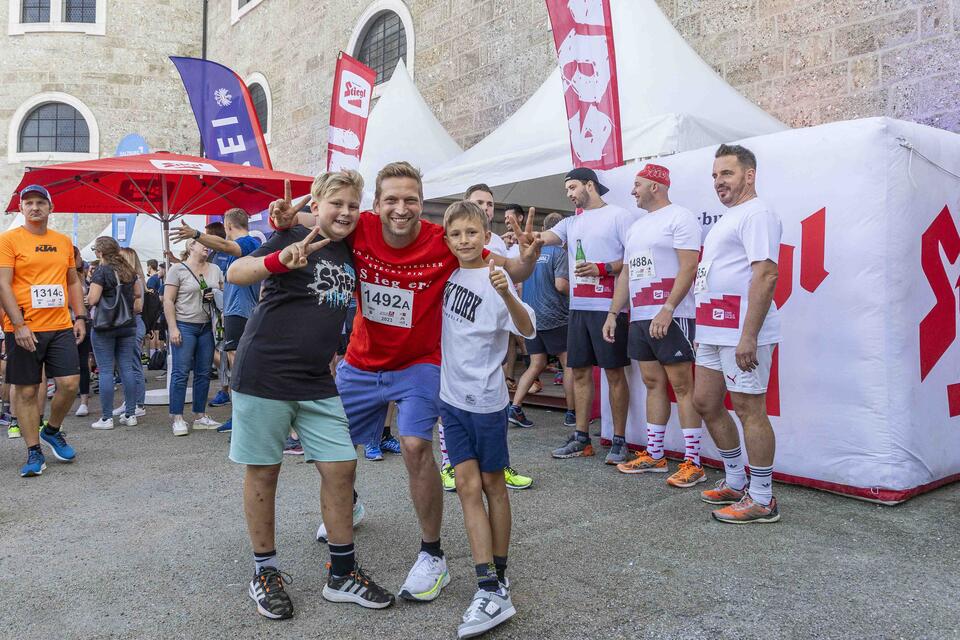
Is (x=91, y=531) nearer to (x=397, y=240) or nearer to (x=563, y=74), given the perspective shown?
(x=397, y=240)

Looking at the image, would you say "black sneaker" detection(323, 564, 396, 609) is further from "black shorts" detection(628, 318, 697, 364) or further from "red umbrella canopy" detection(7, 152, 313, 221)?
"red umbrella canopy" detection(7, 152, 313, 221)

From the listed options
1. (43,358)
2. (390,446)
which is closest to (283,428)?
(390,446)

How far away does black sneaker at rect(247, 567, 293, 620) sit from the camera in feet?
8.05

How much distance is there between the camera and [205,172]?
6.58 m

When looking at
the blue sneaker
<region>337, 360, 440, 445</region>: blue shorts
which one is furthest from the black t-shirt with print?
the blue sneaker

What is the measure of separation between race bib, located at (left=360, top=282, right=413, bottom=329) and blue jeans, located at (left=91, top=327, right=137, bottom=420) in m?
4.53

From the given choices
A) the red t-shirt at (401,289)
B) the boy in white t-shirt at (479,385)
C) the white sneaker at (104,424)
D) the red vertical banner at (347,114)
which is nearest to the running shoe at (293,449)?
the white sneaker at (104,424)

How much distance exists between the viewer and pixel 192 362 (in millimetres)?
6285

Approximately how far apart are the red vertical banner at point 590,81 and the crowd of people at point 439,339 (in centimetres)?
61

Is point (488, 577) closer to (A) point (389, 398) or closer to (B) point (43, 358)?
(A) point (389, 398)

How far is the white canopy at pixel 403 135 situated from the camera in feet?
31.5

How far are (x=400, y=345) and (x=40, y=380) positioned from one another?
331 cm

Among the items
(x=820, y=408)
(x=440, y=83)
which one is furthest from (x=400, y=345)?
(x=440, y=83)

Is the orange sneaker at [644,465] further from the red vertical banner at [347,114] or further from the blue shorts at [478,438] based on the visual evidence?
the red vertical banner at [347,114]
